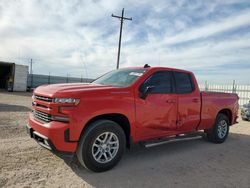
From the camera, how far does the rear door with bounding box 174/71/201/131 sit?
18.9 feet

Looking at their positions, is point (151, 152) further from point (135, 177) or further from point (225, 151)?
point (225, 151)

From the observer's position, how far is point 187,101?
232 inches

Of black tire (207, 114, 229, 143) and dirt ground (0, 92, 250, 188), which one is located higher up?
black tire (207, 114, 229, 143)

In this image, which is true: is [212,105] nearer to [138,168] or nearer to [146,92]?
[146,92]

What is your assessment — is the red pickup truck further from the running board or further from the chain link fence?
the chain link fence

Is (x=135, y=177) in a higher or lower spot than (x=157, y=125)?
lower

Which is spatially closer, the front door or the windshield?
the front door

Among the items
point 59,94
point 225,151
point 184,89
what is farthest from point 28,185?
point 225,151

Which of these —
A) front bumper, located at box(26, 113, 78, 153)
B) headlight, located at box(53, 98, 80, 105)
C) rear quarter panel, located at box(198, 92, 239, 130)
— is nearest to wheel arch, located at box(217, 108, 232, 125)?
rear quarter panel, located at box(198, 92, 239, 130)

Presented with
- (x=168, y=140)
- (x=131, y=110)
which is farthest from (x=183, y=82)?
(x=131, y=110)

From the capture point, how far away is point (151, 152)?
5.81 m

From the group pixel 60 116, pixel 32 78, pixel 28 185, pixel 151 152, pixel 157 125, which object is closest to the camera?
pixel 28 185

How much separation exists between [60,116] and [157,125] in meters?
2.13

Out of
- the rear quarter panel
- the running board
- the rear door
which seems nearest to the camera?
the running board
